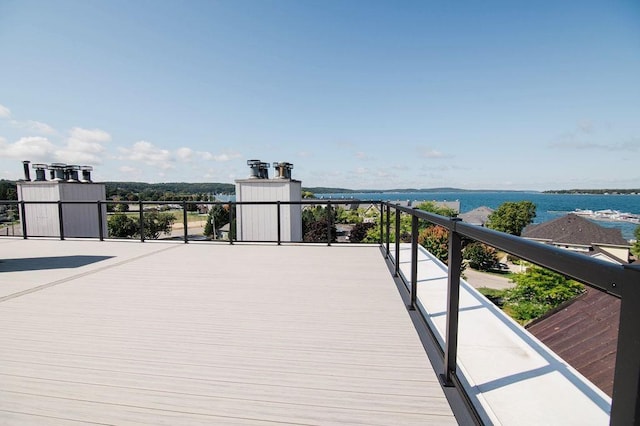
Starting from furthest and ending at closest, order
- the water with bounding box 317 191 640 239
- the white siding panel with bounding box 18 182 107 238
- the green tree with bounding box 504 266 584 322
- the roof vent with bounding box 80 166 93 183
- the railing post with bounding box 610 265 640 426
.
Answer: the water with bounding box 317 191 640 239
the green tree with bounding box 504 266 584 322
the roof vent with bounding box 80 166 93 183
the white siding panel with bounding box 18 182 107 238
the railing post with bounding box 610 265 640 426

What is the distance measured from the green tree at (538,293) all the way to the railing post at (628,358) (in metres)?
19.2

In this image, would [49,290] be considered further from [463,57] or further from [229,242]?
[463,57]

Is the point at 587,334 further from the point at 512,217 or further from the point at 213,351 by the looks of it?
the point at 512,217

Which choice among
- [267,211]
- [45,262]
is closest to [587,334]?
[267,211]

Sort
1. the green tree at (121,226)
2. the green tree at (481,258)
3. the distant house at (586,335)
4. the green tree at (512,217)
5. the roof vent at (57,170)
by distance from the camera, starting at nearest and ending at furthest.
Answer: the distant house at (586,335), the roof vent at (57,170), the green tree at (121,226), the green tree at (481,258), the green tree at (512,217)

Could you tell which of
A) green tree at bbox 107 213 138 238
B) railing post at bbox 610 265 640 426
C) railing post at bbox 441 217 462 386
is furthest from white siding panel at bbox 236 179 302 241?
green tree at bbox 107 213 138 238

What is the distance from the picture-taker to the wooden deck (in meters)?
1.43

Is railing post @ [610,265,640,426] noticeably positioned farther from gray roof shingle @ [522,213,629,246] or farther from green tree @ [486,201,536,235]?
green tree @ [486,201,536,235]

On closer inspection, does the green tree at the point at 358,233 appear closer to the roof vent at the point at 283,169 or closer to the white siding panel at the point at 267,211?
the white siding panel at the point at 267,211

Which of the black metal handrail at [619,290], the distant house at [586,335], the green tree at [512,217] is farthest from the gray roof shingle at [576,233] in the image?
the black metal handrail at [619,290]

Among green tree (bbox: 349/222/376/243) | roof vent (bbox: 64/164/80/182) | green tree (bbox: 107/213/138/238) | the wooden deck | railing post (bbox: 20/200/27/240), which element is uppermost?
roof vent (bbox: 64/164/80/182)

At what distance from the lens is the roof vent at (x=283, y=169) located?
8531mm

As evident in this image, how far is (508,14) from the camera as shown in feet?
39.1

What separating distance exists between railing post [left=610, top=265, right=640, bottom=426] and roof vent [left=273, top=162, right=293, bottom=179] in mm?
8273
